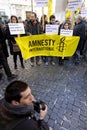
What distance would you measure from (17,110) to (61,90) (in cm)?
289

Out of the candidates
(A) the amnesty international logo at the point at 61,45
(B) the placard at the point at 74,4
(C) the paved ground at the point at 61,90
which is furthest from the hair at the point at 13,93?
(B) the placard at the point at 74,4

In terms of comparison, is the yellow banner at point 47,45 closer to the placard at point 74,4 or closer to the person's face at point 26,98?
the placard at point 74,4

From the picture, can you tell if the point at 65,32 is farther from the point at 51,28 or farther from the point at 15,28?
the point at 15,28

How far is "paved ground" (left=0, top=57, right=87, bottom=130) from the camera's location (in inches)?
123

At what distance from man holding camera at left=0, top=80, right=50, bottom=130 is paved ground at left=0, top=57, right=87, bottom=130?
166cm

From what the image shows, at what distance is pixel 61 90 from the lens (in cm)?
419

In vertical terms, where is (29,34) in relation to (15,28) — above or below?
below

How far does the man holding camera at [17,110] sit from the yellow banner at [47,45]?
355cm

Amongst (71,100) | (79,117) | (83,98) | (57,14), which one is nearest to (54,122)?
(79,117)

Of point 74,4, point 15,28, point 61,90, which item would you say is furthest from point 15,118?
point 74,4

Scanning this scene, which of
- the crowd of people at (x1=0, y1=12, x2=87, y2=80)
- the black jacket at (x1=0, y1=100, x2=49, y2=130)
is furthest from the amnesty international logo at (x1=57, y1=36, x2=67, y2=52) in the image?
the black jacket at (x1=0, y1=100, x2=49, y2=130)

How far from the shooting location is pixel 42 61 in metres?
6.20

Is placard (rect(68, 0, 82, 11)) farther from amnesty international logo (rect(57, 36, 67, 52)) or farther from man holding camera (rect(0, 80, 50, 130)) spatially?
man holding camera (rect(0, 80, 50, 130))

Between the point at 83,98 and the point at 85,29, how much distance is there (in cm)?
294
